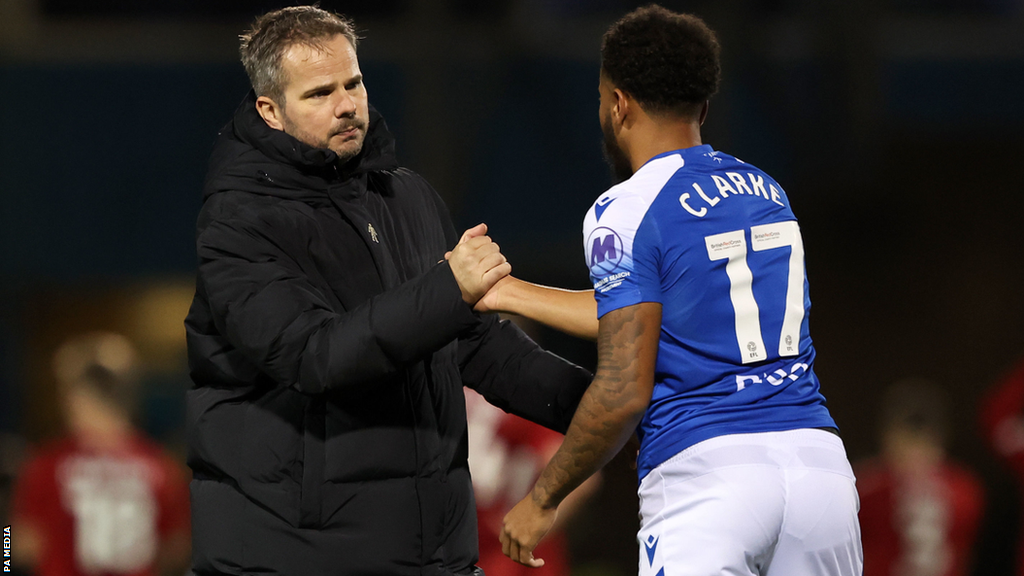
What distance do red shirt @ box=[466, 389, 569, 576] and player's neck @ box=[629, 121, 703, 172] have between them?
2.63 m

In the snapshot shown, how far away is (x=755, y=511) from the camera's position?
2.33 metres

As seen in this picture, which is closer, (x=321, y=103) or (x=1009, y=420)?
(x=321, y=103)

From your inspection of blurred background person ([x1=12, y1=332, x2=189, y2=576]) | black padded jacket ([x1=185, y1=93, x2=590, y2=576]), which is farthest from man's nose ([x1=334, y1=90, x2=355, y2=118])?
blurred background person ([x1=12, y1=332, x2=189, y2=576])

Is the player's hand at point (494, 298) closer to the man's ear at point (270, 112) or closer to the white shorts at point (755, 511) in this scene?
the white shorts at point (755, 511)

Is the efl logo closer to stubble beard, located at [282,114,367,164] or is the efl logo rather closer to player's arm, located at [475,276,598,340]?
player's arm, located at [475,276,598,340]

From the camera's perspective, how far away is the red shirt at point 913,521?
6.49m

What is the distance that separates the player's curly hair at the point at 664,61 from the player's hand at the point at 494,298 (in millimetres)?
518

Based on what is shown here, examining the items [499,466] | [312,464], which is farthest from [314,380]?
[499,466]

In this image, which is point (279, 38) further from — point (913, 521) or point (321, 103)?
point (913, 521)

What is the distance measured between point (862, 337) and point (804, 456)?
650 cm

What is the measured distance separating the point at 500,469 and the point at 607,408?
2.74 meters

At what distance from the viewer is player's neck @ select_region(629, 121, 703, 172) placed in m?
2.55

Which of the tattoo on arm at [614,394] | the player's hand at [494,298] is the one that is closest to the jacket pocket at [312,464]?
the player's hand at [494,298]

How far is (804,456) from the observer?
239 cm
